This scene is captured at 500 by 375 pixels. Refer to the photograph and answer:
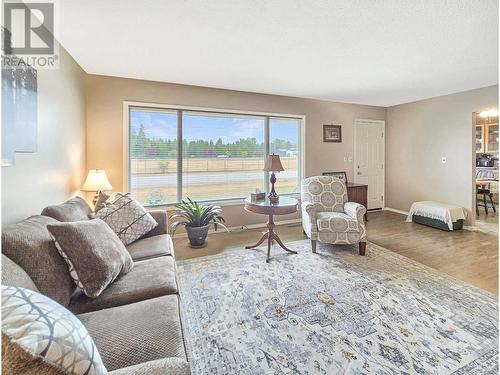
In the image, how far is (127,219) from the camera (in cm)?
227

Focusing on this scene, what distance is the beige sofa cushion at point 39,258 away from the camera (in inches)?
46.6

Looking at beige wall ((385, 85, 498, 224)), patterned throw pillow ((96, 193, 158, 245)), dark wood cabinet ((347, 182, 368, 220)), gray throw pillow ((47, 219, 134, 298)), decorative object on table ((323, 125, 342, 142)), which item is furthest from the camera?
decorative object on table ((323, 125, 342, 142))

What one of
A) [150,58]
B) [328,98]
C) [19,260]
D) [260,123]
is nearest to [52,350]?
[19,260]

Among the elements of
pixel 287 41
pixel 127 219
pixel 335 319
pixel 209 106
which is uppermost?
pixel 287 41

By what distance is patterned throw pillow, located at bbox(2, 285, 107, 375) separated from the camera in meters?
0.61

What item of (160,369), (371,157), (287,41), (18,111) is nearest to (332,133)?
(371,157)

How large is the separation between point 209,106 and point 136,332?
347cm

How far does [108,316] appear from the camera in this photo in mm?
1204

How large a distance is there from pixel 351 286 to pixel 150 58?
10.5 ft

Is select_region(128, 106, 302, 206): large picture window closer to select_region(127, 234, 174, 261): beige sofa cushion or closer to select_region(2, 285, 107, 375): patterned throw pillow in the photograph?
select_region(127, 234, 174, 261): beige sofa cushion

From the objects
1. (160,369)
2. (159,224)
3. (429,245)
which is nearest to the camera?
(160,369)

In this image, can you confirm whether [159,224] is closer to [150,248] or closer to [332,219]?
[150,248]

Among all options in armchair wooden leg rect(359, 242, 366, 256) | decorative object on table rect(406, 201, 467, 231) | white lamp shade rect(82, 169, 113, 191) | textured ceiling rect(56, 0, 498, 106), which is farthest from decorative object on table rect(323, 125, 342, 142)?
white lamp shade rect(82, 169, 113, 191)

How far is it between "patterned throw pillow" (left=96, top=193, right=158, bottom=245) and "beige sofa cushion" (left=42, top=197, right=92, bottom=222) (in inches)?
5.4
